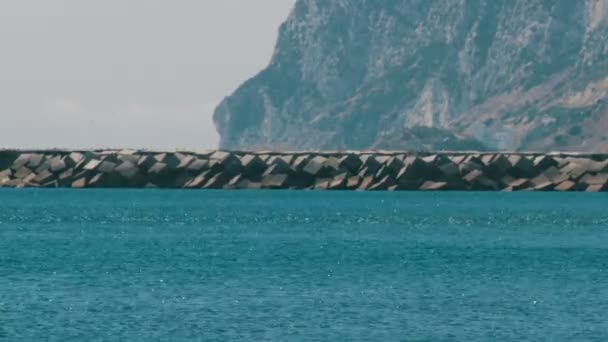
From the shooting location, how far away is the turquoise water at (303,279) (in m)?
51.0

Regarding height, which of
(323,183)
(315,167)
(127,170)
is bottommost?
(323,183)

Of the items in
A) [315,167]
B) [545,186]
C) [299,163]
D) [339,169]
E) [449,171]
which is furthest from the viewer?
[545,186]

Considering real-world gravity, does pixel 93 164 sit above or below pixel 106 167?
above

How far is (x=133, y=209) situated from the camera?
15675 cm

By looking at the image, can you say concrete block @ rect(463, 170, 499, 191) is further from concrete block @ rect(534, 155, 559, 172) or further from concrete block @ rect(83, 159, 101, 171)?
concrete block @ rect(83, 159, 101, 171)

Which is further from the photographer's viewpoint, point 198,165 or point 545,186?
point 545,186

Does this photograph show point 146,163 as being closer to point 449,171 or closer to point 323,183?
point 323,183

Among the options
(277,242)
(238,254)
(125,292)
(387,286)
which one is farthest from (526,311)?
(277,242)

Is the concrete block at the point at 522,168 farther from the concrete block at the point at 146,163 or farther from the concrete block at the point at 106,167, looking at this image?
the concrete block at the point at 106,167

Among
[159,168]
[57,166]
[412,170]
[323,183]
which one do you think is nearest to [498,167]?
[412,170]

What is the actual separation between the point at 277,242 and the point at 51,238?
15.1 meters

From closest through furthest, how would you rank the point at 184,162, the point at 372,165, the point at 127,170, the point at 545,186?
the point at 184,162 → the point at 127,170 → the point at 372,165 → the point at 545,186

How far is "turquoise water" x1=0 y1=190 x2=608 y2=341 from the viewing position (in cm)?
5100

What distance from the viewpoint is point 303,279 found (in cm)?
6831
